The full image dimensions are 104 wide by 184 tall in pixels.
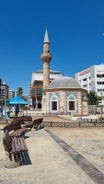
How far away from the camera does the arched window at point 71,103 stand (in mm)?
41438

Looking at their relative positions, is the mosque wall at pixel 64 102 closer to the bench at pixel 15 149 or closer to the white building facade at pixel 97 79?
the bench at pixel 15 149

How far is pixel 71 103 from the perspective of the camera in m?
41.7

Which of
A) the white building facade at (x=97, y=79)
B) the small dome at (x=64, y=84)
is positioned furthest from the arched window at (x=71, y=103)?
the white building facade at (x=97, y=79)

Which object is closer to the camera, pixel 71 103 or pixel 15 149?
pixel 15 149

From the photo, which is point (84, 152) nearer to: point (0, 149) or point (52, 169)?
point (52, 169)

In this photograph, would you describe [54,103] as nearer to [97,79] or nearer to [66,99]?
[66,99]

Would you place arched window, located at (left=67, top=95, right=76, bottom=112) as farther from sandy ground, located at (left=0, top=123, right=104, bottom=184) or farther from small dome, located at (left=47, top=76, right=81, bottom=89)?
sandy ground, located at (left=0, top=123, right=104, bottom=184)

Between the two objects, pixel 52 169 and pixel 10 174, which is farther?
pixel 52 169

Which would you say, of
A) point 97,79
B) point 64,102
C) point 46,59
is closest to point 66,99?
point 64,102

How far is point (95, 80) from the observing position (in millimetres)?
79625

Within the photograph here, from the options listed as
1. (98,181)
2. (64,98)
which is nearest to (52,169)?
(98,181)

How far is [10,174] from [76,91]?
1445 inches

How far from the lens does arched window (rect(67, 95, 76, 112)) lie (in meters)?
41.4

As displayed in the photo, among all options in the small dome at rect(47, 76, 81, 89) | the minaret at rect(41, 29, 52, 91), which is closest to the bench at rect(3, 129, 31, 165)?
the small dome at rect(47, 76, 81, 89)
